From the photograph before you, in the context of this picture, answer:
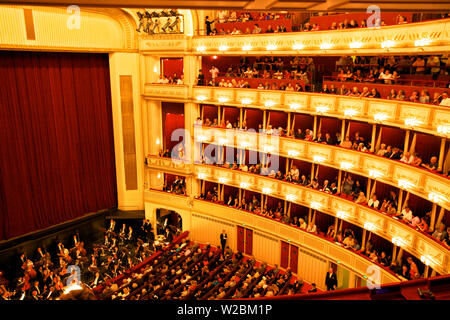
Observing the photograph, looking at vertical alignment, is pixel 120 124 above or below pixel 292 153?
above

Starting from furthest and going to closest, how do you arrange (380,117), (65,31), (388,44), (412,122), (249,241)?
(249,241) → (65,31) → (380,117) → (388,44) → (412,122)

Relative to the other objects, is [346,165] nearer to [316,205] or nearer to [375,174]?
[375,174]

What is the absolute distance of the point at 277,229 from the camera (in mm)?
18203

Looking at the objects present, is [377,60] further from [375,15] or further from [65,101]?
[65,101]

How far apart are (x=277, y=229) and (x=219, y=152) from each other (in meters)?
5.89

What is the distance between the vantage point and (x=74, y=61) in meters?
20.1

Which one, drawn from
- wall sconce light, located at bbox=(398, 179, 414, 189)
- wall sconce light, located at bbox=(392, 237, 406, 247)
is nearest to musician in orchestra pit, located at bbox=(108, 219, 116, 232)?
wall sconce light, located at bbox=(392, 237, 406, 247)

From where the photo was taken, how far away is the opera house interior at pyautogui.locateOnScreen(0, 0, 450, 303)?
13.7 metres

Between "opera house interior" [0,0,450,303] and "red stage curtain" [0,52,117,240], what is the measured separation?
2.8 inches

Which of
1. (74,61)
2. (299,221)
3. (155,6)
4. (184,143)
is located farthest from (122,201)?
(155,6)

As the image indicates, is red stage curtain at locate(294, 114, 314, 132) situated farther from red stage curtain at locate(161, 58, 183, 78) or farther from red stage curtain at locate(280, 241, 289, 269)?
red stage curtain at locate(161, 58, 183, 78)

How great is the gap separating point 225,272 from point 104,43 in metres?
14.4

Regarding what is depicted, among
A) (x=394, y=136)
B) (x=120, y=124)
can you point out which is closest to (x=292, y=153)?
(x=394, y=136)

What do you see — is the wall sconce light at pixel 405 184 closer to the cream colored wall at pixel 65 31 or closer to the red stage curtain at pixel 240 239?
the red stage curtain at pixel 240 239
